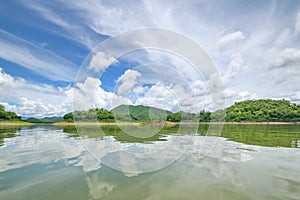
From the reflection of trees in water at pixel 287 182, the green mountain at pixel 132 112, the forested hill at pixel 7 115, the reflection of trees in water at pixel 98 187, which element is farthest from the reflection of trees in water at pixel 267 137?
the forested hill at pixel 7 115

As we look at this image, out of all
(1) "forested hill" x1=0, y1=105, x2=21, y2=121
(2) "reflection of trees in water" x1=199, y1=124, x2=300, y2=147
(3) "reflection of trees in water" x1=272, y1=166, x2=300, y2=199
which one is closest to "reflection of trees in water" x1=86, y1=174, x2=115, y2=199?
(3) "reflection of trees in water" x1=272, y1=166, x2=300, y2=199

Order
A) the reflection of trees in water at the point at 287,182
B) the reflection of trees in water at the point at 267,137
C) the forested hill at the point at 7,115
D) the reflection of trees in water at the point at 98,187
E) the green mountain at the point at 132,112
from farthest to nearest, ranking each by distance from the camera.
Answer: the forested hill at the point at 7,115 < the reflection of trees in water at the point at 267,137 < the green mountain at the point at 132,112 < the reflection of trees in water at the point at 287,182 < the reflection of trees in water at the point at 98,187

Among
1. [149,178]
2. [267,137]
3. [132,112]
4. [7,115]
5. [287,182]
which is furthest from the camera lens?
[7,115]

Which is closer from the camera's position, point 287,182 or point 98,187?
point 98,187

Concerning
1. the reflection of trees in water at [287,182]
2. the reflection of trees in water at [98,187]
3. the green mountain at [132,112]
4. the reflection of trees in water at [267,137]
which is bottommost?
the reflection of trees in water at [98,187]

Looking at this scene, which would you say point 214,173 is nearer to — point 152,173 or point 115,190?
point 152,173

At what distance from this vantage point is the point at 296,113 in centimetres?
8288

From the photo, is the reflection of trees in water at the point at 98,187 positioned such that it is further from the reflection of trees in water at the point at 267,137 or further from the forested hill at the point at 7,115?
the forested hill at the point at 7,115

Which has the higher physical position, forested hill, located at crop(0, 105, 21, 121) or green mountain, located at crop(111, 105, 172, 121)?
green mountain, located at crop(111, 105, 172, 121)

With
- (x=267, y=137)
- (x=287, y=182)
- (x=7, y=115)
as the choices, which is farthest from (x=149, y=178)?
(x=7, y=115)

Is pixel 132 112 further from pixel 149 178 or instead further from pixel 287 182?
pixel 287 182

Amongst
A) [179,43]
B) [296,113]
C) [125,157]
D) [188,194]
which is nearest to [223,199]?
[188,194]

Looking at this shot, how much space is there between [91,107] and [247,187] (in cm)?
715

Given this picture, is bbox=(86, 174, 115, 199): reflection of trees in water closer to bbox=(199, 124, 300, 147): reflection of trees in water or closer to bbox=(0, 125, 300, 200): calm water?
bbox=(0, 125, 300, 200): calm water
